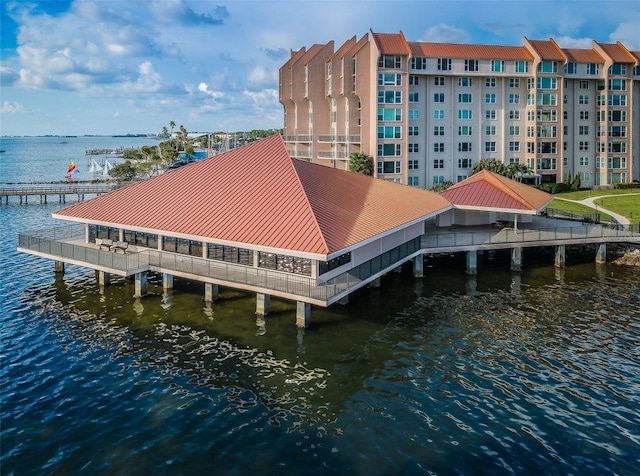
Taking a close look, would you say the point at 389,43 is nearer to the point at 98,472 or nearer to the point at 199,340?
the point at 199,340

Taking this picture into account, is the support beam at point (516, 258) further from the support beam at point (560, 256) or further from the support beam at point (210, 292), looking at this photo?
the support beam at point (210, 292)

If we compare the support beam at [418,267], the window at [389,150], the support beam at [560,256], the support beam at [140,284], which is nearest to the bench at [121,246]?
the support beam at [140,284]

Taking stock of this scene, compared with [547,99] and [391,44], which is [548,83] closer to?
[547,99]

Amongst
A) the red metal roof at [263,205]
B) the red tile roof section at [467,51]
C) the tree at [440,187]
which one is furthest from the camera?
the red tile roof section at [467,51]

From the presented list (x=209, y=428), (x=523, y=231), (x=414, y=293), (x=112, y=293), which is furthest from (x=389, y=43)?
(x=209, y=428)

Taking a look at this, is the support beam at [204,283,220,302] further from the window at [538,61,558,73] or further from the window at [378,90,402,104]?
the window at [538,61,558,73]

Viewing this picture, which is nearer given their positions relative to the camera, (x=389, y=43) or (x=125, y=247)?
(x=125, y=247)
